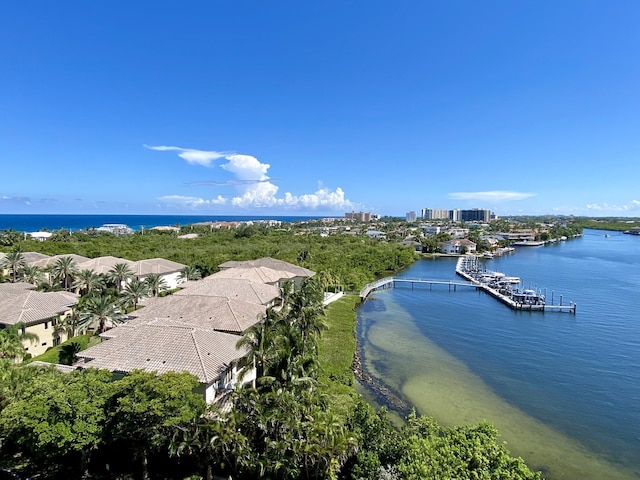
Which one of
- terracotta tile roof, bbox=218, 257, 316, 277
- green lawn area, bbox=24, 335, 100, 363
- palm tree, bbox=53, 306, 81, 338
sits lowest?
green lawn area, bbox=24, 335, 100, 363

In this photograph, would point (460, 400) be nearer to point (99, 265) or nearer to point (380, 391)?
point (380, 391)

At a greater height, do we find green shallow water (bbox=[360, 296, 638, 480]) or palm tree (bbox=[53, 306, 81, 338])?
palm tree (bbox=[53, 306, 81, 338])

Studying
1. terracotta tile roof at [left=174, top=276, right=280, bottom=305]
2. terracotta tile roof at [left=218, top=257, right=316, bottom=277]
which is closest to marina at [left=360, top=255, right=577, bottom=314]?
terracotta tile roof at [left=218, top=257, right=316, bottom=277]

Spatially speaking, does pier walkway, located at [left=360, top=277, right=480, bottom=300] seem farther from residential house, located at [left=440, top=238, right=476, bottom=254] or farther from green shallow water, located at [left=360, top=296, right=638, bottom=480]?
residential house, located at [left=440, top=238, right=476, bottom=254]

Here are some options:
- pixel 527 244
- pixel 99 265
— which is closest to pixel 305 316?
pixel 99 265

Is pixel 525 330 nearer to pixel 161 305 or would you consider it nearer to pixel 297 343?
pixel 297 343
